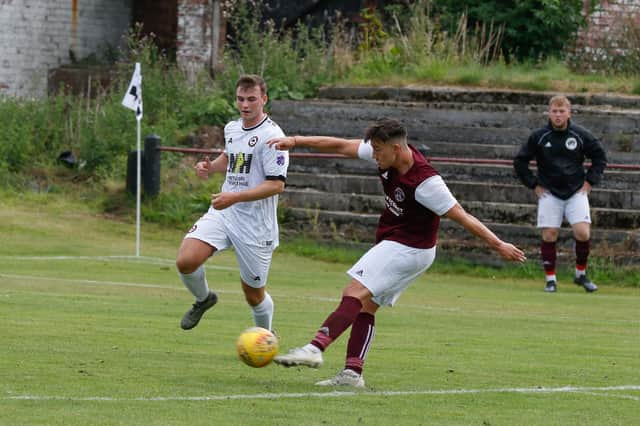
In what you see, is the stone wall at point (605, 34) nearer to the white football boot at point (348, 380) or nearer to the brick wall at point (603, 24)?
the brick wall at point (603, 24)

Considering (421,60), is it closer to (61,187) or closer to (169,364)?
(61,187)

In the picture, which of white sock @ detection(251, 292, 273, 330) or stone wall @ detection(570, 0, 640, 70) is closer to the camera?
white sock @ detection(251, 292, 273, 330)

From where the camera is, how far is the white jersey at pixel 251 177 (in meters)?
10.4

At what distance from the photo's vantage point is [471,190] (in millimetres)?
22484

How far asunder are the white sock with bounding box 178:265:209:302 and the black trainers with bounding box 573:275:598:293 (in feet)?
28.2

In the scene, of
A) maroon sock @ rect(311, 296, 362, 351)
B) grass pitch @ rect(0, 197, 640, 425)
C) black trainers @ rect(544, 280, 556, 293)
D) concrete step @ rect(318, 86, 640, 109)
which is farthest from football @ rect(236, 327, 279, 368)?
concrete step @ rect(318, 86, 640, 109)

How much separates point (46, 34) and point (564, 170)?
18.7 meters

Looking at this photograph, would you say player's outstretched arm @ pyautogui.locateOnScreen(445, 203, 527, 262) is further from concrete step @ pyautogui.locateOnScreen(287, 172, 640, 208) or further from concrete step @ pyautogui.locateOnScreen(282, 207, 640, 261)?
concrete step @ pyautogui.locateOnScreen(287, 172, 640, 208)

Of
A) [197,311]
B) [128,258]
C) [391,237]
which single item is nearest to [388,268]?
[391,237]

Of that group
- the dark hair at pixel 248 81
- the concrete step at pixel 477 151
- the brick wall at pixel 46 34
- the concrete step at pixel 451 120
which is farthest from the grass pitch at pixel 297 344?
the brick wall at pixel 46 34

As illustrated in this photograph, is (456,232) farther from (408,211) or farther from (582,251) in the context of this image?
(408,211)

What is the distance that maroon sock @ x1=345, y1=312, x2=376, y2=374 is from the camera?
845 cm

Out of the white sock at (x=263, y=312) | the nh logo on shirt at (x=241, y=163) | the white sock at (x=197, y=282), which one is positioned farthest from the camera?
the white sock at (x=263, y=312)

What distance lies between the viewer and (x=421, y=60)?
27625mm
